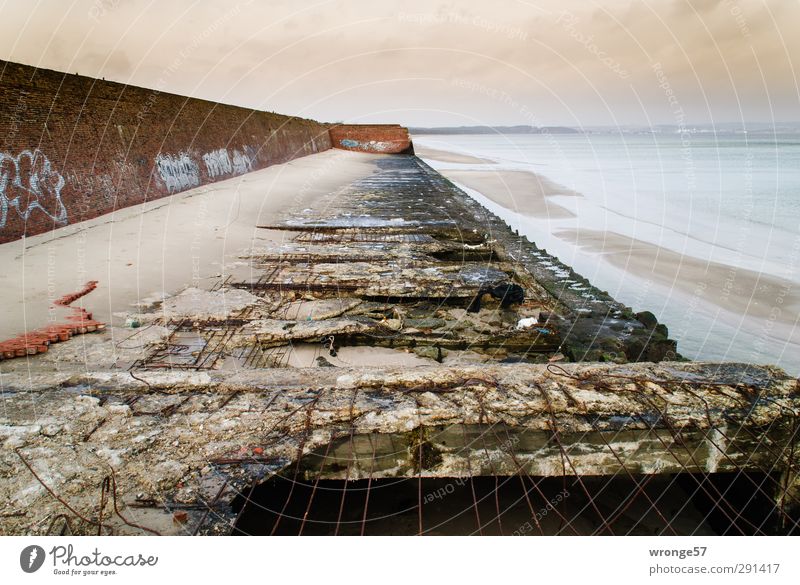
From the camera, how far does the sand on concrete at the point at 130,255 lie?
5.45 metres

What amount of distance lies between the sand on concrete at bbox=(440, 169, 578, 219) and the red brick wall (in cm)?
1010

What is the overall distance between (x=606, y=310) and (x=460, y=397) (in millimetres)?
4775

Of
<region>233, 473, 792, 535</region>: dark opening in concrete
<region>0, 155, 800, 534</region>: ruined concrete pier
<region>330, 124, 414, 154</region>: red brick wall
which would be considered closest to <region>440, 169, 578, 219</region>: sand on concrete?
<region>330, 124, 414, 154</region>: red brick wall

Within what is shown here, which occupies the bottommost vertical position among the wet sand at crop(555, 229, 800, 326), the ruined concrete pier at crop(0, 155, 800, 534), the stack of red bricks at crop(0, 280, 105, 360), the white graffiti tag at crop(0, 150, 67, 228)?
the wet sand at crop(555, 229, 800, 326)

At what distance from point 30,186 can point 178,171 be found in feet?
19.3

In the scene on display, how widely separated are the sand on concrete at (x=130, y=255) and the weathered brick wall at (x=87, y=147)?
44cm

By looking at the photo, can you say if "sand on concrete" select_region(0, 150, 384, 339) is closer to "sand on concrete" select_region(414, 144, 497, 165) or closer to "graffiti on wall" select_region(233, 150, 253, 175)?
"graffiti on wall" select_region(233, 150, 253, 175)

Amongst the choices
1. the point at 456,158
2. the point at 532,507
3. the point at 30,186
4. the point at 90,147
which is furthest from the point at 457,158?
the point at 532,507

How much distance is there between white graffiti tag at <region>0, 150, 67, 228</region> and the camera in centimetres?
760

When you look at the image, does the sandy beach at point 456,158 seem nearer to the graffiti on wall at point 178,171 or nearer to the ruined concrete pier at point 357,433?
the graffiti on wall at point 178,171

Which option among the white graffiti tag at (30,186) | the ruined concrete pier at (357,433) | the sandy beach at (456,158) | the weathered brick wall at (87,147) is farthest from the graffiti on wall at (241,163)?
the sandy beach at (456,158)

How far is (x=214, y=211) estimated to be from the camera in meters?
11.6
